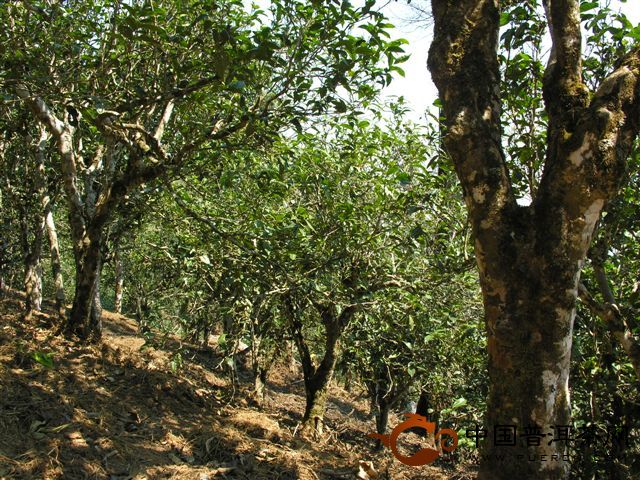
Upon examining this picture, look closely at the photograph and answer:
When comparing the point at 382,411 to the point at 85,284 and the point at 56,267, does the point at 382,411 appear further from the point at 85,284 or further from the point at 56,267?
the point at 56,267

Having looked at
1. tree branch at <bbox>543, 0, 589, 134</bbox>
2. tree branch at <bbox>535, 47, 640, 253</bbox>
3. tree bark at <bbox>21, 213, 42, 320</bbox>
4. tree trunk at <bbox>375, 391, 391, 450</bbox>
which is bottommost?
tree trunk at <bbox>375, 391, 391, 450</bbox>

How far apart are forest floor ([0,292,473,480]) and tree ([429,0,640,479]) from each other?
7.24 ft

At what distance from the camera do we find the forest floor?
4.25 metres

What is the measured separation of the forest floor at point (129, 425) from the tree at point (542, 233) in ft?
7.24

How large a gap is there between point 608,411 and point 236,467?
3.68m

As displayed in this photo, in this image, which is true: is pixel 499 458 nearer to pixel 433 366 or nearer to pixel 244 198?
pixel 244 198

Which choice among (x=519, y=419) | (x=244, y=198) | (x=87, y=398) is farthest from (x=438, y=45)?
(x=87, y=398)

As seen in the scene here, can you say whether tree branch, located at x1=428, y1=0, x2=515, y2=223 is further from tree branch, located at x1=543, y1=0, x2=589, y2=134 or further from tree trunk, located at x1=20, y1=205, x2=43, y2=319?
tree trunk, located at x1=20, y1=205, x2=43, y2=319

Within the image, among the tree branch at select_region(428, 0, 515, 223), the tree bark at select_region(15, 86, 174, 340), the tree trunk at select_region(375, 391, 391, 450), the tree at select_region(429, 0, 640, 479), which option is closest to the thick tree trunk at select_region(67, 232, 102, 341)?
the tree bark at select_region(15, 86, 174, 340)

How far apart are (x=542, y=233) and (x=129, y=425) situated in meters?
4.38

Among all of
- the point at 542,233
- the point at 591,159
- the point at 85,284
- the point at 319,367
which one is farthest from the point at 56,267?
the point at 591,159

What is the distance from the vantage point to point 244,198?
21.5ft

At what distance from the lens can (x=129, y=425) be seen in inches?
204

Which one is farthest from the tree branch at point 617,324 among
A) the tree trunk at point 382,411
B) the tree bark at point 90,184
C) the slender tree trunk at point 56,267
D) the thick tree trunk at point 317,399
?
the slender tree trunk at point 56,267
